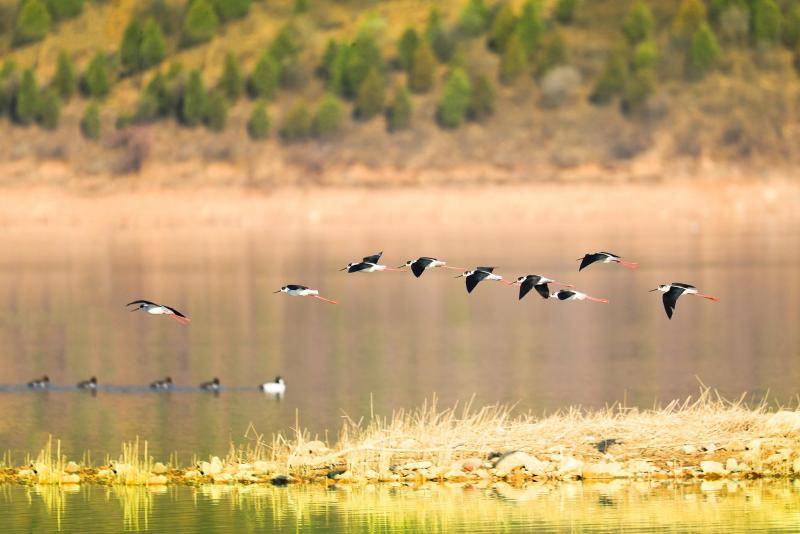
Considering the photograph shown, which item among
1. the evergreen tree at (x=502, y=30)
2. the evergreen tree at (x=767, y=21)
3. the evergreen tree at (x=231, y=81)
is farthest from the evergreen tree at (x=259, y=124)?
the evergreen tree at (x=767, y=21)

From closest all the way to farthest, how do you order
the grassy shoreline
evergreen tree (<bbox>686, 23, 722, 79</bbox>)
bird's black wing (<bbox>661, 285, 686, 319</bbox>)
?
bird's black wing (<bbox>661, 285, 686, 319</bbox>) < the grassy shoreline < evergreen tree (<bbox>686, 23, 722, 79</bbox>)

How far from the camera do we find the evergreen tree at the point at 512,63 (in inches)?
5773

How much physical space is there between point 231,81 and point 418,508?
122567 mm

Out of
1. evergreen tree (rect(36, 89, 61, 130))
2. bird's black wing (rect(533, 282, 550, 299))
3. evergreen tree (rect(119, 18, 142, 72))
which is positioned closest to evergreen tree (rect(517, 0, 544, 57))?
evergreen tree (rect(119, 18, 142, 72))

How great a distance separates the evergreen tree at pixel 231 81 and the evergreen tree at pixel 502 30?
2247 cm

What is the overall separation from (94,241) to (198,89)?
20.2m

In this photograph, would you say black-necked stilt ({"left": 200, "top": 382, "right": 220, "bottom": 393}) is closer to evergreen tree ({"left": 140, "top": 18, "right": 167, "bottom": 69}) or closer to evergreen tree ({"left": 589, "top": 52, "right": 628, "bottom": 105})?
evergreen tree ({"left": 589, "top": 52, "right": 628, "bottom": 105})

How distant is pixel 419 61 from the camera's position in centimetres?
14612

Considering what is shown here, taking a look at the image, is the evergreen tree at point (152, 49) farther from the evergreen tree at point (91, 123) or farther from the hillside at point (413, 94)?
the evergreen tree at point (91, 123)

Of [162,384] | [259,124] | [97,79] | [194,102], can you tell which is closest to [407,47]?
[259,124]

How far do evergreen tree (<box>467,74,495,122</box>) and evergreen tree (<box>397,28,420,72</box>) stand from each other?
9.54 m

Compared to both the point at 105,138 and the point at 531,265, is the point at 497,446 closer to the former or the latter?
the point at 531,265

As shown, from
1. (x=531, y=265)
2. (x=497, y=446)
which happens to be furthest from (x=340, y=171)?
(x=497, y=446)

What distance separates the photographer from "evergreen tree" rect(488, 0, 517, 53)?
15288cm
